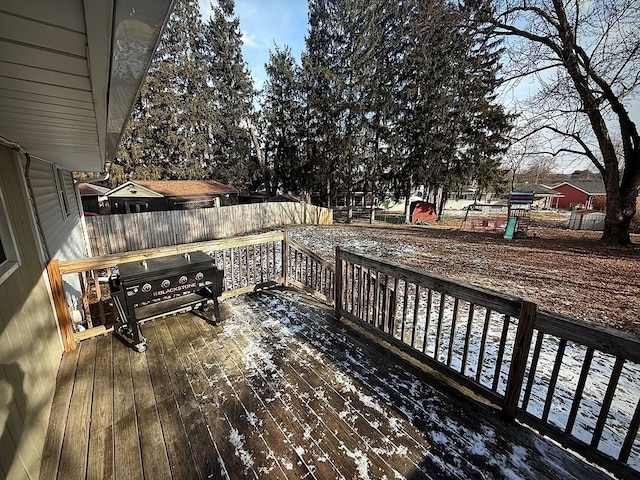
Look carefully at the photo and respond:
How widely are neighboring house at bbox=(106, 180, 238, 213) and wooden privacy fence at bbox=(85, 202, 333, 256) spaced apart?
558 cm

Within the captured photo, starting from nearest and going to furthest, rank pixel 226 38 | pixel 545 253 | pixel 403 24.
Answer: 1. pixel 545 253
2. pixel 403 24
3. pixel 226 38

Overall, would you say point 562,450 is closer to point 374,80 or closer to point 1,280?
point 1,280

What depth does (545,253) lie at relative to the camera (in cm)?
903

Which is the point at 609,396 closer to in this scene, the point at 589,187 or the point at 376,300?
the point at 376,300

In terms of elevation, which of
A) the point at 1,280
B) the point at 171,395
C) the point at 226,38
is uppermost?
the point at 226,38

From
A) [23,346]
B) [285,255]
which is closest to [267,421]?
[23,346]

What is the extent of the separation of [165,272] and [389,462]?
105 inches

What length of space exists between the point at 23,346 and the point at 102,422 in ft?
2.52

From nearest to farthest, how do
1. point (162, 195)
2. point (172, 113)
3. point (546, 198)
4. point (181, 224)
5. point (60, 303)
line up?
point (60, 303), point (181, 224), point (162, 195), point (172, 113), point (546, 198)

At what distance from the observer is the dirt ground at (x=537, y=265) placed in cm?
518

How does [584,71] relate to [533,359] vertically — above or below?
above

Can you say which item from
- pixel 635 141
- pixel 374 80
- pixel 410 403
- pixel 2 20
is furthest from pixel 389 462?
pixel 374 80

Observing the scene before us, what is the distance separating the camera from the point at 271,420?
6.59 feet

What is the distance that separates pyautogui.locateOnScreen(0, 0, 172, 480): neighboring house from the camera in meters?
0.84
